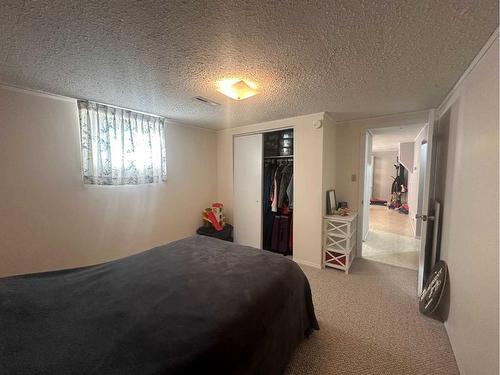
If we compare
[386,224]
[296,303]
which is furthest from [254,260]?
[386,224]

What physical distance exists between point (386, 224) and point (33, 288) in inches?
249

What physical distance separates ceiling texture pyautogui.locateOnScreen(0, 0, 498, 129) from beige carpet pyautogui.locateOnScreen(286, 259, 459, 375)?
2140 mm

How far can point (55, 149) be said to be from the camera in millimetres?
2217

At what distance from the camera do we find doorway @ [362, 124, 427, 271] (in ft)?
11.7

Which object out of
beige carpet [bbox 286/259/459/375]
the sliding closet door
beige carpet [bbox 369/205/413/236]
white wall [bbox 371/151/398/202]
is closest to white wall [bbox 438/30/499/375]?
beige carpet [bbox 286/259/459/375]

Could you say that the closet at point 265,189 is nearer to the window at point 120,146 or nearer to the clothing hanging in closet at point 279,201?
the clothing hanging in closet at point 279,201

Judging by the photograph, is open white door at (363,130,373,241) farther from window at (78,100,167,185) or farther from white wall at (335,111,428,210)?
window at (78,100,167,185)

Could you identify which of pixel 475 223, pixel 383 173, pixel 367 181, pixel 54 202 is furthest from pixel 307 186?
pixel 383 173

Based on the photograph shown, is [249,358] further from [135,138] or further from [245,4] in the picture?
[135,138]

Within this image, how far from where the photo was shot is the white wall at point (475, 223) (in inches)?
43.9

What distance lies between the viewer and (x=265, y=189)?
357cm

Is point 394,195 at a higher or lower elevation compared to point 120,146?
lower

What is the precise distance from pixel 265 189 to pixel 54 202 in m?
2.69

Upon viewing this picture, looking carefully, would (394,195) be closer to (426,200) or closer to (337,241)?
(337,241)
